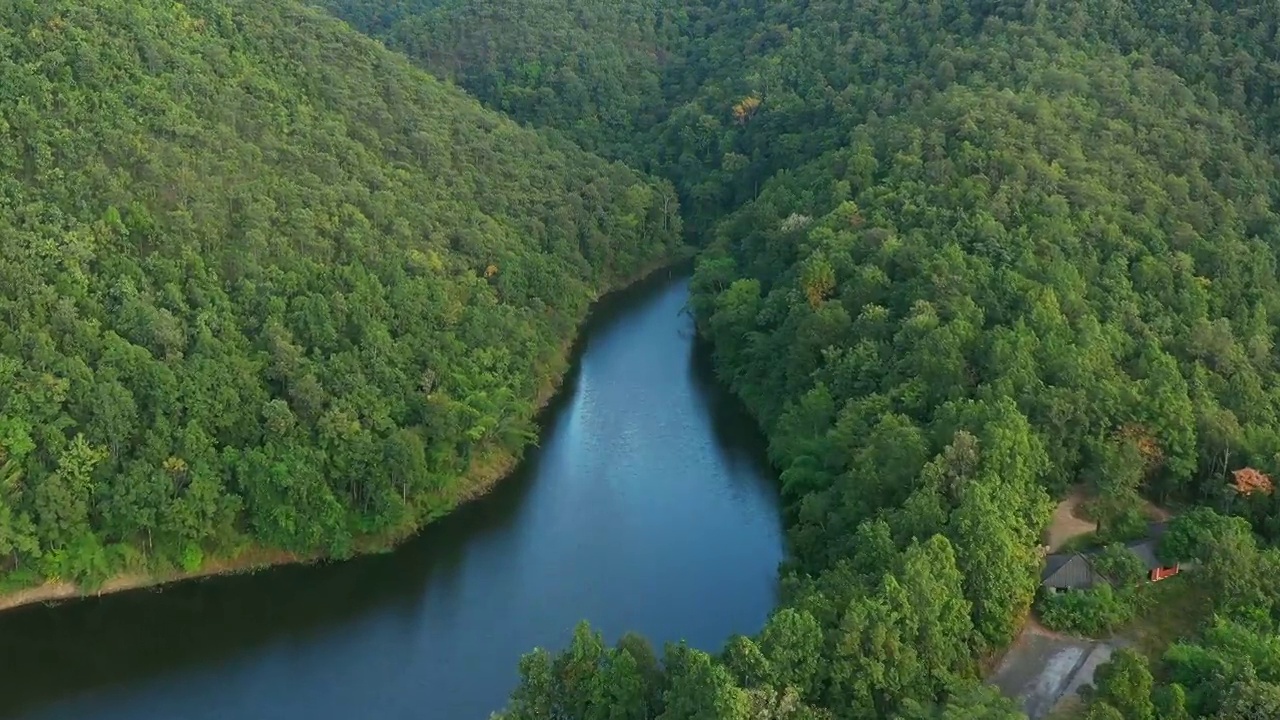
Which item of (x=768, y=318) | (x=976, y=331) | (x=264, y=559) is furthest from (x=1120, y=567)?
(x=264, y=559)

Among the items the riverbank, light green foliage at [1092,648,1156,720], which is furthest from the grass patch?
the riverbank

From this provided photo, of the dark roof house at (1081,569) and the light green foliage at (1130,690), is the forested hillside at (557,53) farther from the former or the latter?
the light green foliage at (1130,690)

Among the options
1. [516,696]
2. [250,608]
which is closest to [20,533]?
[250,608]

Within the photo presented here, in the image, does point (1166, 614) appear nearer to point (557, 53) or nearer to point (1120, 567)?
point (1120, 567)

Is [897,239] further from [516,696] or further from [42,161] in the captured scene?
[42,161]

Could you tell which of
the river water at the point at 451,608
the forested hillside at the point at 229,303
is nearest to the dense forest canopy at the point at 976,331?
the river water at the point at 451,608

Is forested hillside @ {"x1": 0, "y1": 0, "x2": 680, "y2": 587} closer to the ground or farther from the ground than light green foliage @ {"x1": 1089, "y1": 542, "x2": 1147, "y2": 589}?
closer to the ground

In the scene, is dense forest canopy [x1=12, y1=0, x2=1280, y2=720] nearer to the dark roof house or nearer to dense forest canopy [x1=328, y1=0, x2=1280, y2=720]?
dense forest canopy [x1=328, y1=0, x2=1280, y2=720]
